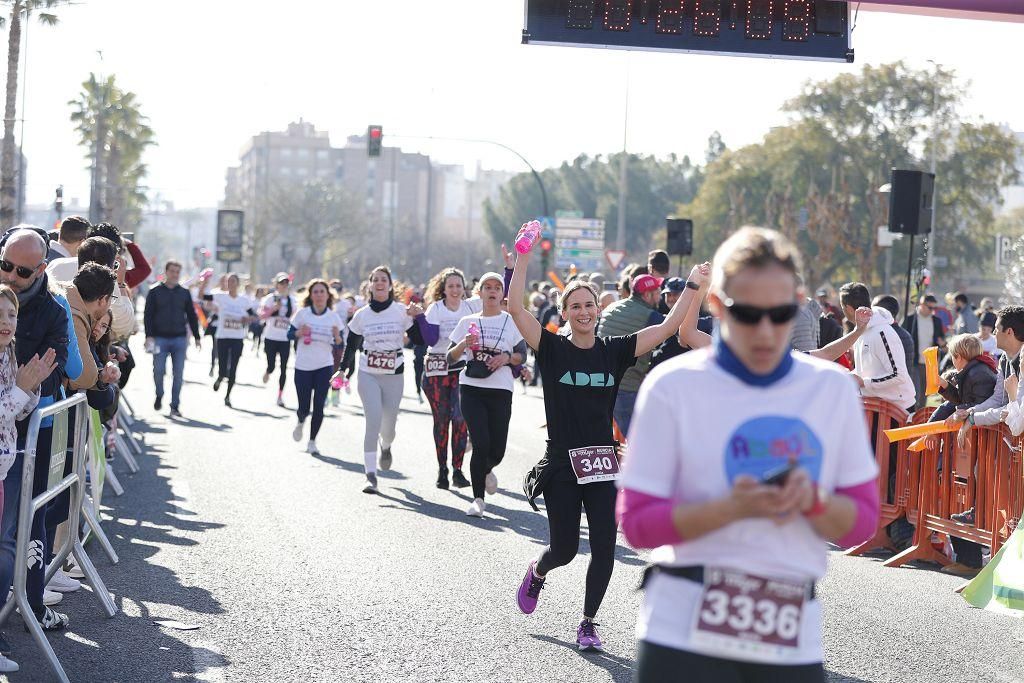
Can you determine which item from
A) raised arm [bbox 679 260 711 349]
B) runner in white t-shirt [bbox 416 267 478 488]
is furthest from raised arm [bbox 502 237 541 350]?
runner in white t-shirt [bbox 416 267 478 488]

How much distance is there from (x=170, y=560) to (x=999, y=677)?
201 inches

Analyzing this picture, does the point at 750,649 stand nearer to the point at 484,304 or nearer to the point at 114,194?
the point at 484,304

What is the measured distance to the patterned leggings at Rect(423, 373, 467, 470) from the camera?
Result: 13.2 meters

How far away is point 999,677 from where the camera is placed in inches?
269

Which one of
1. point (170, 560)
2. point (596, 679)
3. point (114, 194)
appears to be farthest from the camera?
point (114, 194)

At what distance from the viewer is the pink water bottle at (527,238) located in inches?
278

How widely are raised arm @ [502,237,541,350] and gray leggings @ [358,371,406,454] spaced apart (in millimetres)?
6047

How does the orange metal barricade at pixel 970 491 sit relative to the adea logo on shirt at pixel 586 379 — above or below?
below

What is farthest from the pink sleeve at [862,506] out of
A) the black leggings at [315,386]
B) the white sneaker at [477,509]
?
the black leggings at [315,386]

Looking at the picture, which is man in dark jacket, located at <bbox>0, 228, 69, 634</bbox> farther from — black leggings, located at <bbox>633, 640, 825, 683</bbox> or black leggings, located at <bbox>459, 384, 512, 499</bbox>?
black leggings, located at <bbox>459, 384, 512, 499</bbox>

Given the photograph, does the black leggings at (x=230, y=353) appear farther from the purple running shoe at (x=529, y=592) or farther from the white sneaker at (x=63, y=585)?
the purple running shoe at (x=529, y=592)

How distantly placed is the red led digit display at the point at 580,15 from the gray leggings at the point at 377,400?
3614 millimetres

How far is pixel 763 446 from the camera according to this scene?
10.7ft

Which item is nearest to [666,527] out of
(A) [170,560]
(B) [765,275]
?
(B) [765,275]
